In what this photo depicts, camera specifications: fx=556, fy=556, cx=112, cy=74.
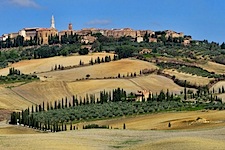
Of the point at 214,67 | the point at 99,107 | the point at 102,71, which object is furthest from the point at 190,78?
the point at 99,107

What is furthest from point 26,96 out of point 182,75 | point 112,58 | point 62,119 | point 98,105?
point 112,58

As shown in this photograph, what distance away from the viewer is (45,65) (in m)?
156

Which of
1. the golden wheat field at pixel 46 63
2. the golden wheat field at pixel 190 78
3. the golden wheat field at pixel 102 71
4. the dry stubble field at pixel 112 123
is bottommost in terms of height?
the dry stubble field at pixel 112 123

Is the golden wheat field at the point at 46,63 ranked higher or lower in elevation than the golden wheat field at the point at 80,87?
higher

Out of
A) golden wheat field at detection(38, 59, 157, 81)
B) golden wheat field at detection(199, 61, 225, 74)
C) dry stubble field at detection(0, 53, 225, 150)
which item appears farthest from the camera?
golden wheat field at detection(199, 61, 225, 74)

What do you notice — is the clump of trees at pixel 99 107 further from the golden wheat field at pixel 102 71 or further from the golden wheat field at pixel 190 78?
the golden wheat field at pixel 102 71

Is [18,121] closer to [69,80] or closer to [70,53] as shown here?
[69,80]

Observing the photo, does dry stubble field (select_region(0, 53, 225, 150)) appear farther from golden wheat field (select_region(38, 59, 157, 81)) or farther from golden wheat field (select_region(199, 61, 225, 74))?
golden wheat field (select_region(199, 61, 225, 74))

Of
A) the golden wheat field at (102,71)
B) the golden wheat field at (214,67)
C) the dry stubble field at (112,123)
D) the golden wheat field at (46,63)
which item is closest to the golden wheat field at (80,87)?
the dry stubble field at (112,123)

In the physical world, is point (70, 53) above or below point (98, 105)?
above

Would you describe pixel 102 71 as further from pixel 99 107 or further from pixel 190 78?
pixel 99 107

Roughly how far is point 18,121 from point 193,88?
51.6 metres

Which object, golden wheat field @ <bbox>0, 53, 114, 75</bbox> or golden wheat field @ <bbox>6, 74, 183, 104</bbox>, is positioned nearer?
golden wheat field @ <bbox>6, 74, 183, 104</bbox>

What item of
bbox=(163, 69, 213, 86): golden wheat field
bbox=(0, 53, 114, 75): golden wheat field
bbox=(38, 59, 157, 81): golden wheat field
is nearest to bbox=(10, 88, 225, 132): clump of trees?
bbox=(163, 69, 213, 86): golden wheat field
